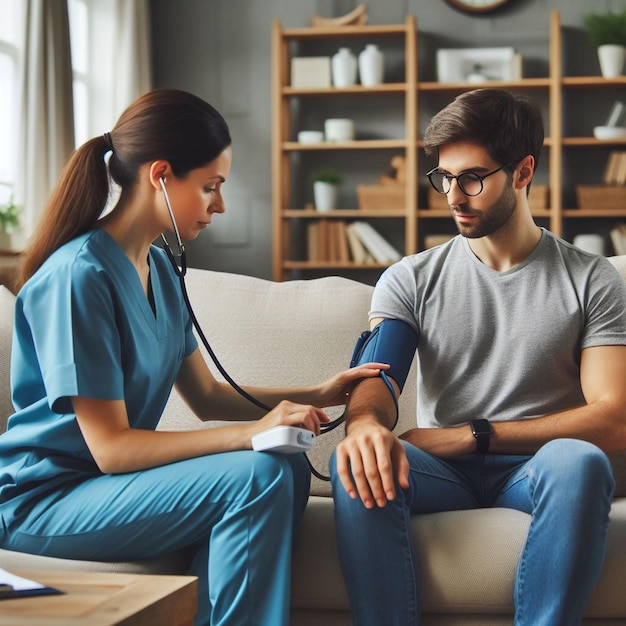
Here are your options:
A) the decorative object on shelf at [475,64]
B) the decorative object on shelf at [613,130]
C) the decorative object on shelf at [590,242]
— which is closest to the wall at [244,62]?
the decorative object on shelf at [475,64]

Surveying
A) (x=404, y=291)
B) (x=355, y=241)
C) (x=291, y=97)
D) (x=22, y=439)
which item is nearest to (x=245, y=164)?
(x=291, y=97)

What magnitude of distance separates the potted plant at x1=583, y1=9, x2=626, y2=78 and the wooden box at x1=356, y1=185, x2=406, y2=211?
43.6 inches

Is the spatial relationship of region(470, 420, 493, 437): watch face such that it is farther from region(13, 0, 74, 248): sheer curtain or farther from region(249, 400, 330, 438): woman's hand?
region(13, 0, 74, 248): sheer curtain

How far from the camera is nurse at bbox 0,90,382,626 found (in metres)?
1.40

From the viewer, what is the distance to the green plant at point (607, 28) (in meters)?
4.47

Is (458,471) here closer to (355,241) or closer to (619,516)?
(619,516)

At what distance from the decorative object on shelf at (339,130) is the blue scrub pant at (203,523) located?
11.2 ft

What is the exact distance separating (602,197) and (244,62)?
193cm

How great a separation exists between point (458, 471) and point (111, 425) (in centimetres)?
65

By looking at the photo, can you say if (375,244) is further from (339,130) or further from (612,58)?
(612,58)

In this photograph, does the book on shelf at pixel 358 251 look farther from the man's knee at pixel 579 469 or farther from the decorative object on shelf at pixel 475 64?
the man's knee at pixel 579 469

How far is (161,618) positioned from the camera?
1.07 m

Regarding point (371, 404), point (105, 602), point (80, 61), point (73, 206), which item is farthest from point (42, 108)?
point (105, 602)

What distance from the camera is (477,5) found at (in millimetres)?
4738
